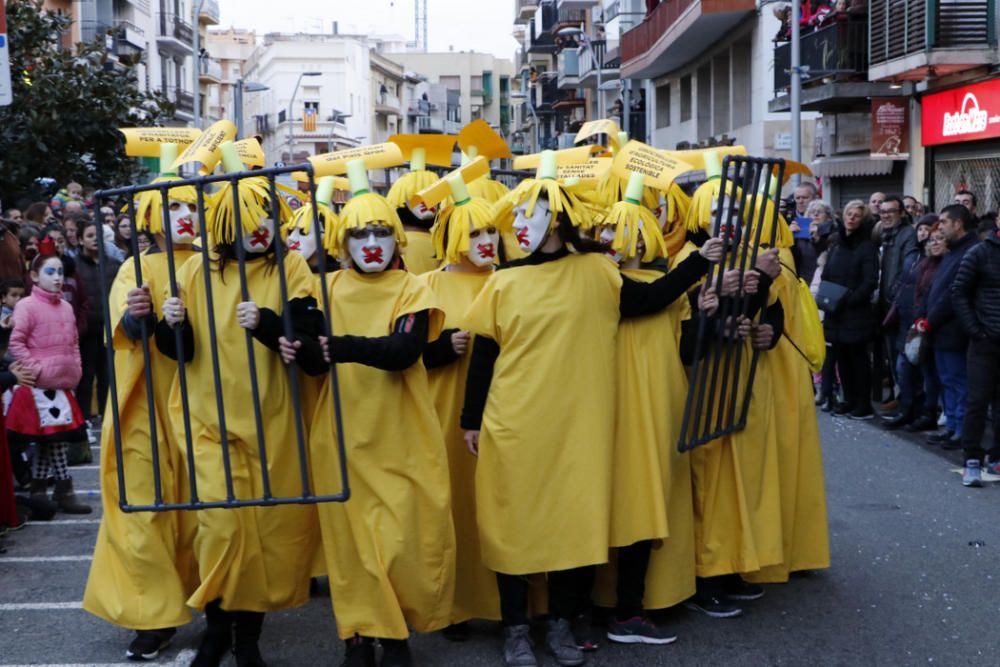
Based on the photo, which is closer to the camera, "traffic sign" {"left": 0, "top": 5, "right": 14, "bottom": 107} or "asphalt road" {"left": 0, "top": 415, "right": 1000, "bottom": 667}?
"asphalt road" {"left": 0, "top": 415, "right": 1000, "bottom": 667}

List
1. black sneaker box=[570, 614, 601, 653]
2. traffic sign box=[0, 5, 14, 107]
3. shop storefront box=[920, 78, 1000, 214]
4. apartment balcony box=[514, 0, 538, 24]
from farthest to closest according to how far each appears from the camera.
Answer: apartment balcony box=[514, 0, 538, 24], shop storefront box=[920, 78, 1000, 214], traffic sign box=[0, 5, 14, 107], black sneaker box=[570, 614, 601, 653]

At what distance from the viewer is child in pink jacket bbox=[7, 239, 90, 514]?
8.59 meters

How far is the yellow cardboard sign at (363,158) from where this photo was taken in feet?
20.4

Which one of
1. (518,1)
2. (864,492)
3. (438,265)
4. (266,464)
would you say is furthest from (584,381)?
(518,1)

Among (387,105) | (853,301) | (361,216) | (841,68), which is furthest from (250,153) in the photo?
(387,105)

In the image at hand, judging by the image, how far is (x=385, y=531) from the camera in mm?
5340

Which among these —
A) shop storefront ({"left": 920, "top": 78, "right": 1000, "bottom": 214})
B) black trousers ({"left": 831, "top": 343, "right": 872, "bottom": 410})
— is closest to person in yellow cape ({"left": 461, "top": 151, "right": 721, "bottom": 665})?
black trousers ({"left": 831, "top": 343, "right": 872, "bottom": 410})

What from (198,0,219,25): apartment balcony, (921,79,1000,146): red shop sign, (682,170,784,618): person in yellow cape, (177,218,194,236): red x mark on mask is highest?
(198,0,219,25): apartment balcony

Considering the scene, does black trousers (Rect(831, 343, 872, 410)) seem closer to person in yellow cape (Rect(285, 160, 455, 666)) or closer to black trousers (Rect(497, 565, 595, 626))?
black trousers (Rect(497, 565, 595, 626))

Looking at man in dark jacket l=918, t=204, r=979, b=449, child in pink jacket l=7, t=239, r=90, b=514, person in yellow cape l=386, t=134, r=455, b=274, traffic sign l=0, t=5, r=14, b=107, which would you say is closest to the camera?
person in yellow cape l=386, t=134, r=455, b=274

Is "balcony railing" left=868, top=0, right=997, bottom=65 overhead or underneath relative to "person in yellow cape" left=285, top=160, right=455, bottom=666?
overhead

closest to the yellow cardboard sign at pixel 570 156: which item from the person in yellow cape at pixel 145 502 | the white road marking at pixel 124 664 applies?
the person in yellow cape at pixel 145 502

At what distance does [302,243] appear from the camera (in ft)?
21.6

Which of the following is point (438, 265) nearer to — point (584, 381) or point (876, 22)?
point (584, 381)
